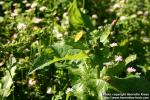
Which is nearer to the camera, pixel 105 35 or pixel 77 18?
pixel 105 35

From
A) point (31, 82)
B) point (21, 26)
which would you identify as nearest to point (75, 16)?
point (21, 26)

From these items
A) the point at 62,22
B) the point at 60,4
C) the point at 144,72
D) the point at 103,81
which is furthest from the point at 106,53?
the point at 60,4

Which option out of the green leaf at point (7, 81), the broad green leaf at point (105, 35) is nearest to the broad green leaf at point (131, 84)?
the broad green leaf at point (105, 35)

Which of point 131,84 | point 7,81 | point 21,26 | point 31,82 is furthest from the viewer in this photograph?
point 21,26

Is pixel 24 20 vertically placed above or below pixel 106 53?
above

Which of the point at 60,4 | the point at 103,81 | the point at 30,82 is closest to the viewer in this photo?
the point at 103,81

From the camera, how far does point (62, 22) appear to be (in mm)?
4680

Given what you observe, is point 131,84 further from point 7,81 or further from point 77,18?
point 77,18

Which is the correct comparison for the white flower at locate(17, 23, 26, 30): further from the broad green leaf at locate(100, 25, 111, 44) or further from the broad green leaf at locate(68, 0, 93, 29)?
the broad green leaf at locate(100, 25, 111, 44)

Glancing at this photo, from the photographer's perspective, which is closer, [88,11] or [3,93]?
[3,93]

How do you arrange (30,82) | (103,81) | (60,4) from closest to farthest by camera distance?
1. (103,81)
2. (30,82)
3. (60,4)

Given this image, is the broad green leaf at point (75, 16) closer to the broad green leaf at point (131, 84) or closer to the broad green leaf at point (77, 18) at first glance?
the broad green leaf at point (77, 18)

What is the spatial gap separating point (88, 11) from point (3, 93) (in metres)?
2.27

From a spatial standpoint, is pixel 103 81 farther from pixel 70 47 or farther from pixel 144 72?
pixel 144 72
